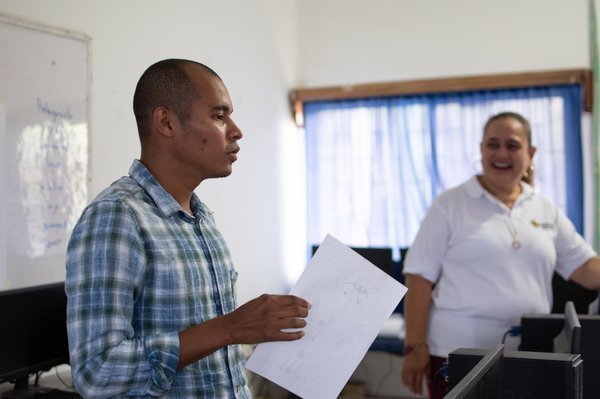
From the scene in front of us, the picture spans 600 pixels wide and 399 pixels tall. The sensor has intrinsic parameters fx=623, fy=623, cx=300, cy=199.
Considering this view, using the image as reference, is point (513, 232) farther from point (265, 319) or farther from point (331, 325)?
point (265, 319)

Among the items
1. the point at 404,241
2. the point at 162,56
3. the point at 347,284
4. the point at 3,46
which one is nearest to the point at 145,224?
the point at 347,284

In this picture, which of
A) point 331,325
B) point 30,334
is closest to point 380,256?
point 30,334

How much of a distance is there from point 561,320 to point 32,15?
75.6 inches

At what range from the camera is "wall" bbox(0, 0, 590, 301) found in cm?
289

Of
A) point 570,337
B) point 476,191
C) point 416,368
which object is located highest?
point 476,191

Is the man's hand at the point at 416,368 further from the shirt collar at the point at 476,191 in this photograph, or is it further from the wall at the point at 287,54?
the wall at the point at 287,54

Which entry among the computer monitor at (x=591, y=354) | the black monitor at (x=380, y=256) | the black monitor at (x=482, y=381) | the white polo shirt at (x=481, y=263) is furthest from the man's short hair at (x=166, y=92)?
the black monitor at (x=380, y=256)

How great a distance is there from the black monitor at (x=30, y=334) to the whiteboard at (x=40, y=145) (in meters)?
0.19

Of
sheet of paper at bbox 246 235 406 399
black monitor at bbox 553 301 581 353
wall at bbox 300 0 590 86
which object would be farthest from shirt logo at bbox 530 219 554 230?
wall at bbox 300 0 590 86

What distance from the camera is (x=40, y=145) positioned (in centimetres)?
206

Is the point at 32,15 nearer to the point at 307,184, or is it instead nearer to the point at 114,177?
the point at 114,177

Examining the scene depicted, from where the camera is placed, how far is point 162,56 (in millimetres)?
2740

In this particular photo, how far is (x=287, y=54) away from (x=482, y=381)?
371cm

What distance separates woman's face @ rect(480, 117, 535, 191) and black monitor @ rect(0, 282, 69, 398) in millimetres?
1459
